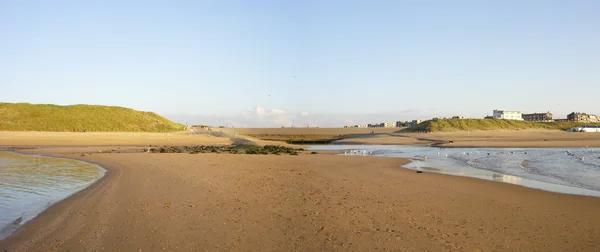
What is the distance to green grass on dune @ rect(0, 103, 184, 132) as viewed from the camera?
2886 inches

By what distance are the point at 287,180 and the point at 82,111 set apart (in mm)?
82679

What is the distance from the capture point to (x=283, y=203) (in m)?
11.6

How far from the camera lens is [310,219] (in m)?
9.57

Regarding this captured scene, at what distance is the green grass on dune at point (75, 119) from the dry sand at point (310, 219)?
225 feet

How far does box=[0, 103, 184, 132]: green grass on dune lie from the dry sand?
68.7m

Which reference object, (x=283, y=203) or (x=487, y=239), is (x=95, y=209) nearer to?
(x=283, y=203)

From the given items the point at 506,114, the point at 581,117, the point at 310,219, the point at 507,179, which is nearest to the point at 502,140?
the point at 507,179

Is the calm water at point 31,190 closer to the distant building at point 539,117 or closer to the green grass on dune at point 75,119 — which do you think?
the green grass on dune at point 75,119

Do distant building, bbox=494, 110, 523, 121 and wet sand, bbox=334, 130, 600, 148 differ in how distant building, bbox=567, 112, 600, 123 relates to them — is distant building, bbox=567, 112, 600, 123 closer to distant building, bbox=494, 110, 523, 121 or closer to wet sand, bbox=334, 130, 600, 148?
distant building, bbox=494, 110, 523, 121

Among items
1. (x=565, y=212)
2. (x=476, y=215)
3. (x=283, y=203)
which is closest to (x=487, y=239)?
(x=476, y=215)

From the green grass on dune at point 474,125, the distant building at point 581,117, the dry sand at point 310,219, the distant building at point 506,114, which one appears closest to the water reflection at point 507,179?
the dry sand at point 310,219

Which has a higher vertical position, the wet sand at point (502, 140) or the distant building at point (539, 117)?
the distant building at point (539, 117)

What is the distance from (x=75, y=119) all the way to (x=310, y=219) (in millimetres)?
82105

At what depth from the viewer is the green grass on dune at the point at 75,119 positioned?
73.3 meters
